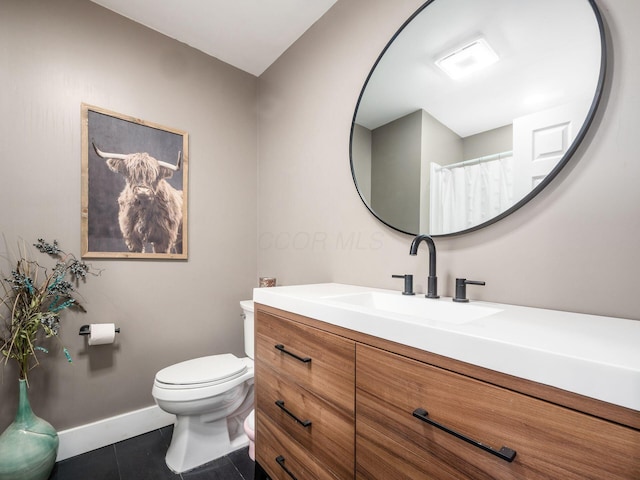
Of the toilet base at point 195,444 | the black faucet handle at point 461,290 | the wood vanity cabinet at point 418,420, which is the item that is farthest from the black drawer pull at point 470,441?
the toilet base at point 195,444

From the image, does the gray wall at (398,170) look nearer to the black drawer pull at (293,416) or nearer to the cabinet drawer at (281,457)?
the black drawer pull at (293,416)

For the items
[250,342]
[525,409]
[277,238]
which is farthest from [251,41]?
[525,409]

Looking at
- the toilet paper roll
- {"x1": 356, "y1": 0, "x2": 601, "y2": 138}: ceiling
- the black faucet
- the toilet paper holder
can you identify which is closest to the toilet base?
the toilet paper roll

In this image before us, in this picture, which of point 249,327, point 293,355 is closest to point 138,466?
point 249,327

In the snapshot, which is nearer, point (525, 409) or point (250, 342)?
point (525, 409)

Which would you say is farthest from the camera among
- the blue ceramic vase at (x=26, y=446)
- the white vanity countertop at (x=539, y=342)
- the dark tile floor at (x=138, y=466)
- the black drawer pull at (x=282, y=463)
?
the dark tile floor at (x=138, y=466)

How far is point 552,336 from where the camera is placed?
63 cm

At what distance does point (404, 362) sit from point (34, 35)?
244cm

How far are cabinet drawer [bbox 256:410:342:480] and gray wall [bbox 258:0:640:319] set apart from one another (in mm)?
770

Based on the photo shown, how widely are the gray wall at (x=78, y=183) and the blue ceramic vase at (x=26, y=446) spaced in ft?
0.62

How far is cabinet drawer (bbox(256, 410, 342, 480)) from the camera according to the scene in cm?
102

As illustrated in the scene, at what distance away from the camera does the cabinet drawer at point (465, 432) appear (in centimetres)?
48

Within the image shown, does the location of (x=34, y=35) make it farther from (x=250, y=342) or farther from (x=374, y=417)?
(x=374, y=417)

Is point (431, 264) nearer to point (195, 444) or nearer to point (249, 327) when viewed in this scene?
point (249, 327)
